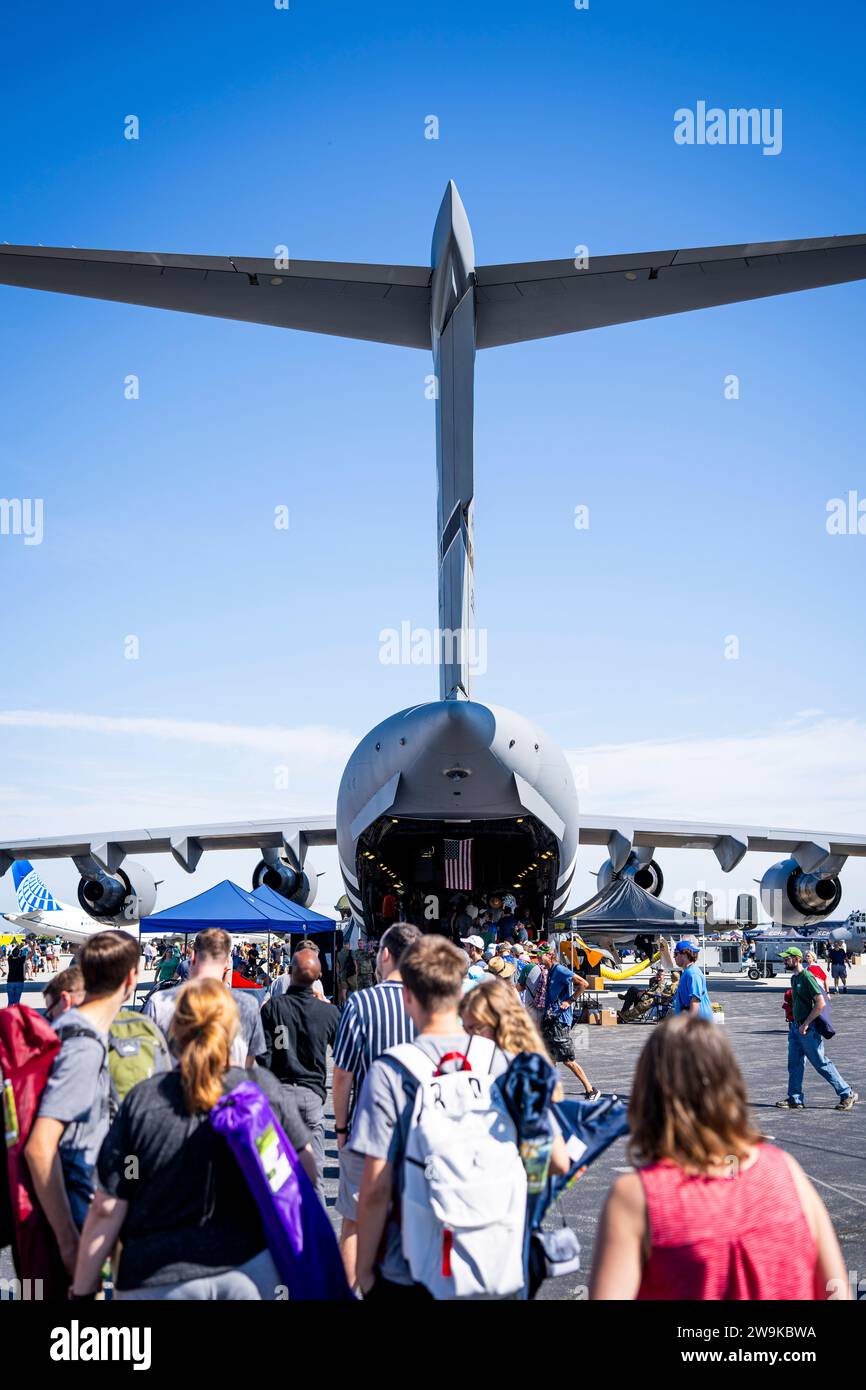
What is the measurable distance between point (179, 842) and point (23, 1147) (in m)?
21.5

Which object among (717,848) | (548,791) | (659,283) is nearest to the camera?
(659,283)

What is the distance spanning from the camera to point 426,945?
3262 mm

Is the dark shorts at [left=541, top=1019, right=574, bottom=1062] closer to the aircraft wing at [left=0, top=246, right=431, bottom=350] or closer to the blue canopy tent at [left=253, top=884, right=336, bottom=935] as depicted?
the blue canopy tent at [left=253, top=884, right=336, bottom=935]

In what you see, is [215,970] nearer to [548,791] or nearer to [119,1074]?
[119,1074]

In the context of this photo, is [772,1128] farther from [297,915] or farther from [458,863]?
[297,915]

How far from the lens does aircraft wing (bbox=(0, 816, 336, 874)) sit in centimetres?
2330

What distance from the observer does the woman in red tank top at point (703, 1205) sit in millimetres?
2035

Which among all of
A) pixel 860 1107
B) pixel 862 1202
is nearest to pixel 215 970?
pixel 862 1202

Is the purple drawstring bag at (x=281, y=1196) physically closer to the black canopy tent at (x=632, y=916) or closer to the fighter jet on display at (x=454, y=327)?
the fighter jet on display at (x=454, y=327)

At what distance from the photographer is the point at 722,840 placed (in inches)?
965

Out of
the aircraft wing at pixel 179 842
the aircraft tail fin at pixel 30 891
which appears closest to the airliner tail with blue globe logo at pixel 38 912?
the aircraft tail fin at pixel 30 891

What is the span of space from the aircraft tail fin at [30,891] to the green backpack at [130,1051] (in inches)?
1664

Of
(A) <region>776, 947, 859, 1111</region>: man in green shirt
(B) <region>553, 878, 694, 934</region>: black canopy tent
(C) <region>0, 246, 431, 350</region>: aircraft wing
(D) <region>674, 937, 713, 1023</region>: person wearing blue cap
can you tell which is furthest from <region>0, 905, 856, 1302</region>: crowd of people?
(B) <region>553, 878, 694, 934</region>: black canopy tent

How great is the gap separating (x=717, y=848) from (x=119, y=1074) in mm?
22754
